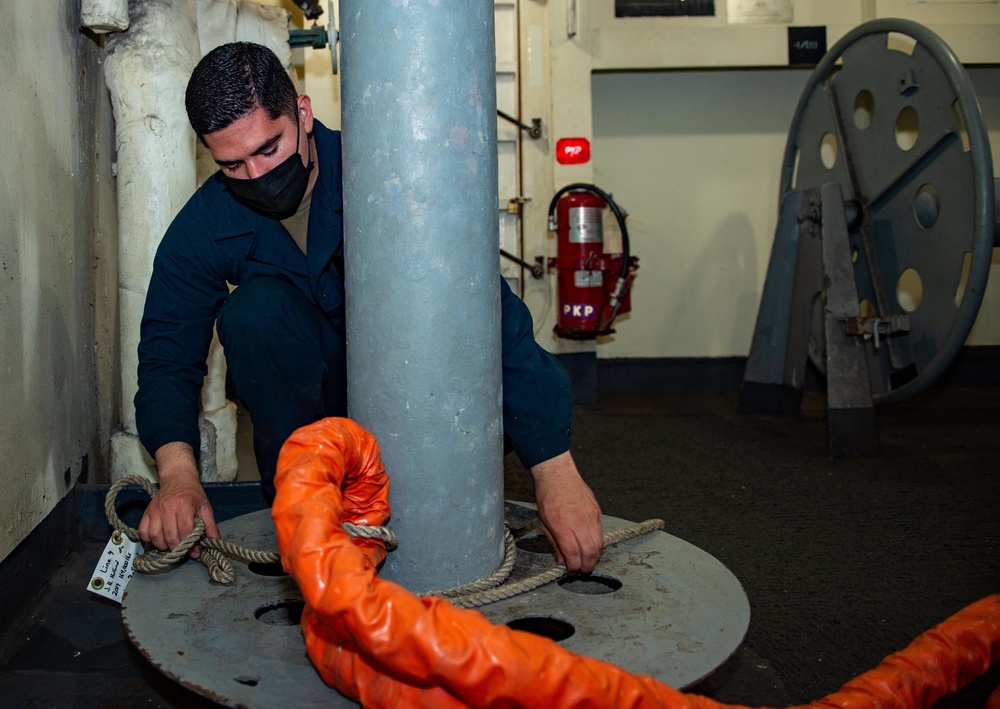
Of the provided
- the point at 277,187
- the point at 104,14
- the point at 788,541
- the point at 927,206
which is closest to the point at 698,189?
the point at 927,206

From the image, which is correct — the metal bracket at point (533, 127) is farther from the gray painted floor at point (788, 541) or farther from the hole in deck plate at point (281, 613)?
the hole in deck plate at point (281, 613)

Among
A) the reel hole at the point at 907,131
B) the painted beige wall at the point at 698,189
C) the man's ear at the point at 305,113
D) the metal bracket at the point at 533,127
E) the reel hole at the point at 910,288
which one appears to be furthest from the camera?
the painted beige wall at the point at 698,189

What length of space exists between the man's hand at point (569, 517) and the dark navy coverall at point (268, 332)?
0.12 feet

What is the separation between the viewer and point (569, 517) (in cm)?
117

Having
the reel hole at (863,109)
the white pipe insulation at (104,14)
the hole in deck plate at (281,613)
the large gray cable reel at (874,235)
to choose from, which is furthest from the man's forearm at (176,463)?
the reel hole at (863,109)

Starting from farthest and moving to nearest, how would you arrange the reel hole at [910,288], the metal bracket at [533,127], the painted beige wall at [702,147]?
the painted beige wall at [702,147] < the metal bracket at [533,127] < the reel hole at [910,288]

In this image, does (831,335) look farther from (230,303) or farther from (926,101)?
(230,303)

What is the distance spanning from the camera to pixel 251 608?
1.07 meters

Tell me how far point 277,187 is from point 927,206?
7.17 feet

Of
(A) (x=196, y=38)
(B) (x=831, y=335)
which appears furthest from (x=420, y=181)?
(B) (x=831, y=335)

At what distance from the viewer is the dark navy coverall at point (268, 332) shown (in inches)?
50.5

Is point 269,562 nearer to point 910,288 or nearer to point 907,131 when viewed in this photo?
point 910,288

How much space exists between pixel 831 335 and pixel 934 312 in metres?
0.31

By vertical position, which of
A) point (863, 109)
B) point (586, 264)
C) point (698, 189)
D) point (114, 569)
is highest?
point (863, 109)
